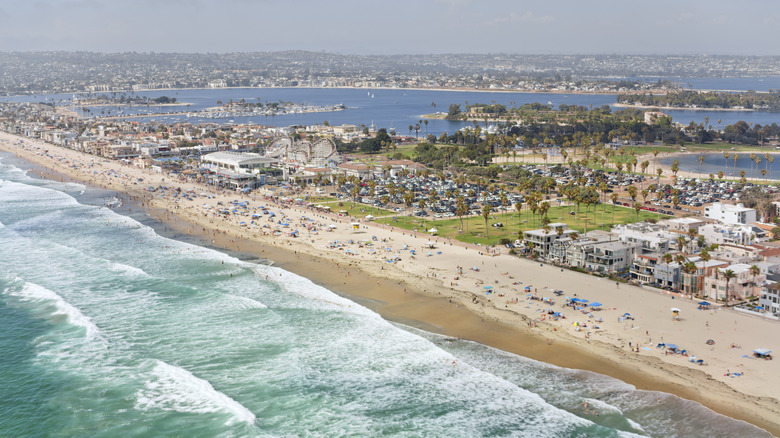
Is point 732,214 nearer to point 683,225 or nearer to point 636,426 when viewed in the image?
point 683,225

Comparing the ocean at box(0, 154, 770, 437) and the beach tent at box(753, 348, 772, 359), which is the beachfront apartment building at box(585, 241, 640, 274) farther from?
the ocean at box(0, 154, 770, 437)

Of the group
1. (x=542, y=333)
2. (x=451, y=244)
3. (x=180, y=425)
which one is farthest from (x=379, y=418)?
(x=451, y=244)

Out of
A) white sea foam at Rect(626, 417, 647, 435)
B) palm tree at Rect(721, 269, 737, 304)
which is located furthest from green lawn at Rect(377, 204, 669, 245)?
white sea foam at Rect(626, 417, 647, 435)

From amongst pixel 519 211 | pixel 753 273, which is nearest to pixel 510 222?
pixel 519 211

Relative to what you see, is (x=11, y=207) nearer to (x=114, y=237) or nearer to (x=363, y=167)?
(x=114, y=237)

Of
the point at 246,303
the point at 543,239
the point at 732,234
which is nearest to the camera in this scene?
the point at 246,303

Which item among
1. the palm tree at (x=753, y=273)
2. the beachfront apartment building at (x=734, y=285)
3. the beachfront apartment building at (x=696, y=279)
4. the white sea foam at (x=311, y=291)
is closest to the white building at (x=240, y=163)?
the white sea foam at (x=311, y=291)
